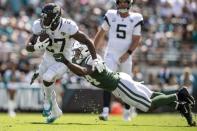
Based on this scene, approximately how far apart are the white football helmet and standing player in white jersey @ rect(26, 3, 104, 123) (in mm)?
107

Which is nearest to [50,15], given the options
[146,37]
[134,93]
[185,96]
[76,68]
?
[76,68]

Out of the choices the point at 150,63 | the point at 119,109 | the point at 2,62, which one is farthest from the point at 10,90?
the point at 150,63

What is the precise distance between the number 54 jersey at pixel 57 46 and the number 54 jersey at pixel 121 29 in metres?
1.94

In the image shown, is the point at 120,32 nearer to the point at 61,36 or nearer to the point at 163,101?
the point at 61,36

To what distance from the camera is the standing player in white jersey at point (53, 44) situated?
10719 millimetres

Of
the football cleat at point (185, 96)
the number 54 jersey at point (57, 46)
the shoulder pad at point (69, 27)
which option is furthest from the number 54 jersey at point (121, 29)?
the football cleat at point (185, 96)

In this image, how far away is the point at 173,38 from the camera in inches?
893

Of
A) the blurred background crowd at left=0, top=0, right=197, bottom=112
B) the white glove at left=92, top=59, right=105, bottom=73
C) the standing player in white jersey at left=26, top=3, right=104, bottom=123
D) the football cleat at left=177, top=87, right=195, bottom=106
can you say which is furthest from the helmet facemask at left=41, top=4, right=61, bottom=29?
the blurred background crowd at left=0, top=0, right=197, bottom=112

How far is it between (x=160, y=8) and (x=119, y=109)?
6073 millimetres

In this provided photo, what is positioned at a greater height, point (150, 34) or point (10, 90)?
point (150, 34)

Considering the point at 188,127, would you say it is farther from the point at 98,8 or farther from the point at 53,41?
the point at 98,8

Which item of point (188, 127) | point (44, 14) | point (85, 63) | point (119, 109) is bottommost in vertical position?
point (119, 109)

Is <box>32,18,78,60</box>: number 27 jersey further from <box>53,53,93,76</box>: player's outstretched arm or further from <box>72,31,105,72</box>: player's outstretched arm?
<box>53,53,93,76</box>: player's outstretched arm

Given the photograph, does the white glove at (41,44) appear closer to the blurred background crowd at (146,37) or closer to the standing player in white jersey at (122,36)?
the standing player in white jersey at (122,36)
